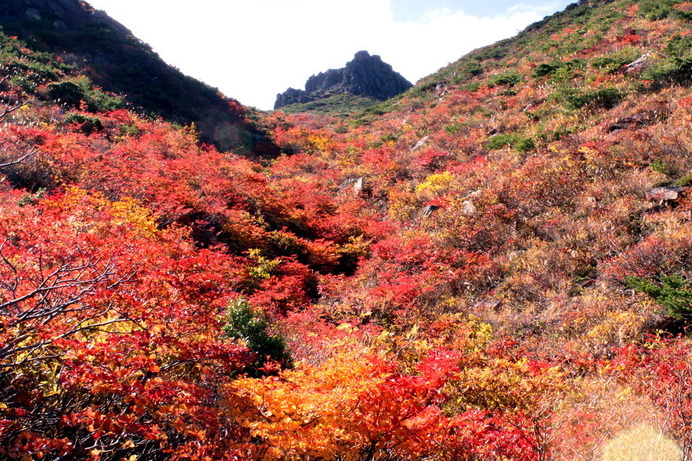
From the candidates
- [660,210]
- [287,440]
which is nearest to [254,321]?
[287,440]

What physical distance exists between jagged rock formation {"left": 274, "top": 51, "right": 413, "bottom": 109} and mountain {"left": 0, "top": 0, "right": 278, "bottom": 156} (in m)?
38.5

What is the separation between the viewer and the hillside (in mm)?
3688

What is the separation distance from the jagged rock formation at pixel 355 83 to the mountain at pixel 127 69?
3848 cm

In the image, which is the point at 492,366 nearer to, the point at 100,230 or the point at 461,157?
the point at 100,230

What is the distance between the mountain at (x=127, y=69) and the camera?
2408 cm

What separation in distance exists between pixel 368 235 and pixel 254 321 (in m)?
8.74

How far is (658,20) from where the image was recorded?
2133 centimetres

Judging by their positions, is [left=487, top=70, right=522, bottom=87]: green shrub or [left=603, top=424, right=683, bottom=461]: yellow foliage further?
[left=487, top=70, right=522, bottom=87]: green shrub

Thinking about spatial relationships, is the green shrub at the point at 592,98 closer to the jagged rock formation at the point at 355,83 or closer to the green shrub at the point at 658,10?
the green shrub at the point at 658,10

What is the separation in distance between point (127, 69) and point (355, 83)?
5098 centimetres

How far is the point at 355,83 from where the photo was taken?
2798 inches

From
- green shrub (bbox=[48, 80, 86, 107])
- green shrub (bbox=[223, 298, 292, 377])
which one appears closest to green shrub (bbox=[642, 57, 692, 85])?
green shrub (bbox=[223, 298, 292, 377])

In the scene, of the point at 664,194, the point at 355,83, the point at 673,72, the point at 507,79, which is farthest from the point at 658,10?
the point at 355,83

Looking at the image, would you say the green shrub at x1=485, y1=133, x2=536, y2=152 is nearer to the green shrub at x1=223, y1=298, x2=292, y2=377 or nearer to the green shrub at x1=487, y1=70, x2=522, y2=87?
the green shrub at x1=487, y1=70, x2=522, y2=87
